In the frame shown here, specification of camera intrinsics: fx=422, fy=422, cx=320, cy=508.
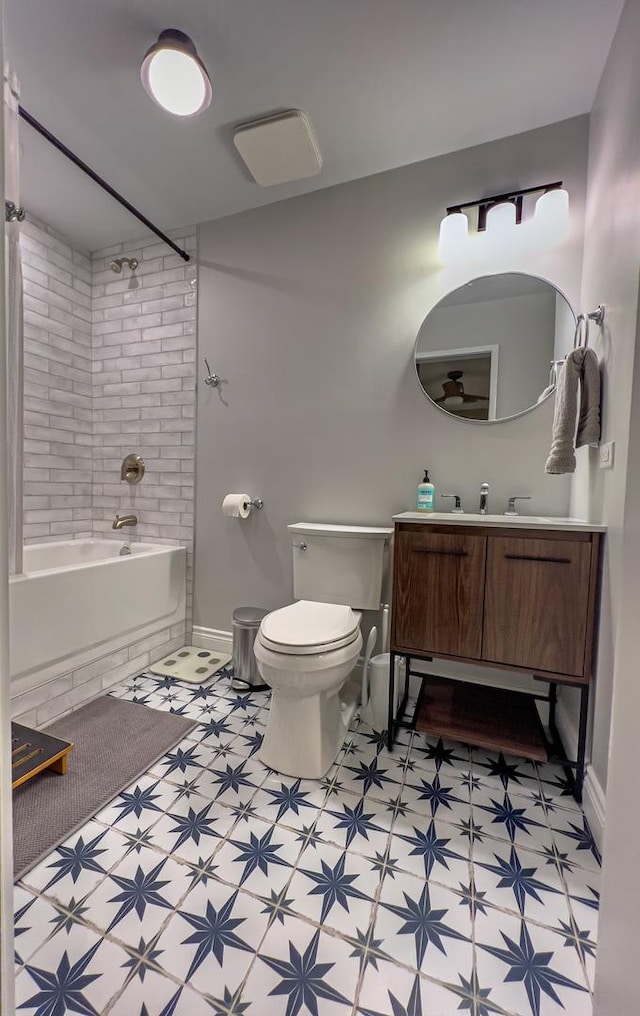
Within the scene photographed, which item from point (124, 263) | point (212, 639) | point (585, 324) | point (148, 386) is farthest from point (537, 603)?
point (124, 263)

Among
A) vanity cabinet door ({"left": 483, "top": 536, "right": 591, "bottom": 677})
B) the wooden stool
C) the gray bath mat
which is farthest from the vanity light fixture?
the wooden stool

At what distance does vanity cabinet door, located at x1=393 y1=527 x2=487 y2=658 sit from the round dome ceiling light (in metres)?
1.77

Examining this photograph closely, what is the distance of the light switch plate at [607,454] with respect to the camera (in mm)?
1287

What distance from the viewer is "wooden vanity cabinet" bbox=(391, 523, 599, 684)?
4.52 ft

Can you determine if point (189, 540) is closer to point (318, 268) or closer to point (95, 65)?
point (318, 268)

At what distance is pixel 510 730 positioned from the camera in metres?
1.58

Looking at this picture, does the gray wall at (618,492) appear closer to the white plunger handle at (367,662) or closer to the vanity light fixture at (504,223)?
the vanity light fixture at (504,223)

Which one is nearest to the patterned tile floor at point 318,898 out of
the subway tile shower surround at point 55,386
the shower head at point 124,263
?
the subway tile shower surround at point 55,386

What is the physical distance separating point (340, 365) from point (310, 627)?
4.23 ft

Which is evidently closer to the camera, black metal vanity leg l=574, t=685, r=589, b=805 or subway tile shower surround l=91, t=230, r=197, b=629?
black metal vanity leg l=574, t=685, r=589, b=805

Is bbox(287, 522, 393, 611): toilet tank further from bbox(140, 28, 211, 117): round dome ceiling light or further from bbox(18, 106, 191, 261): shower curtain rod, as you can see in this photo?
bbox(18, 106, 191, 261): shower curtain rod

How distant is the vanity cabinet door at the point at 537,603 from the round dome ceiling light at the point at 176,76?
1928 millimetres

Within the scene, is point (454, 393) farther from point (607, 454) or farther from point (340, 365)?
point (607, 454)

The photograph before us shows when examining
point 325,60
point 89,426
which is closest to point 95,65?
point 325,60
